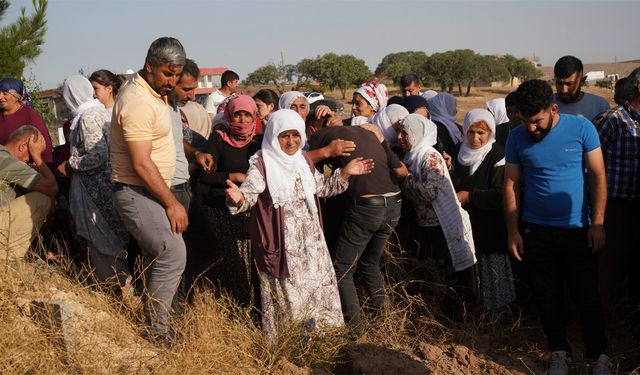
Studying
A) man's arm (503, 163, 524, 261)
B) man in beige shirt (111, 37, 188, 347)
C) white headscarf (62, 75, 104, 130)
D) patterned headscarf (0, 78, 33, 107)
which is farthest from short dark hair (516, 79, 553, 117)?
patterned headscarf (0, 78, 33, 107)

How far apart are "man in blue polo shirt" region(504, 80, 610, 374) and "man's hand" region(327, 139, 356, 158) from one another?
1024 millimetres

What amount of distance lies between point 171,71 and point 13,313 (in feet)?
5.55

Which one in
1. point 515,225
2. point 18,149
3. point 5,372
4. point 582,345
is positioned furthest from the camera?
point 18,149

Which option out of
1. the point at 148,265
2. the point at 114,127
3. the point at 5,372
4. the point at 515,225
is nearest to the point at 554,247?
the point at 515,225

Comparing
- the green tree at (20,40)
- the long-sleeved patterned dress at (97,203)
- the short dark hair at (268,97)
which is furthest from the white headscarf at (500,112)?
the green tree at (20,40)

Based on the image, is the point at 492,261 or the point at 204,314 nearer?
the point at 204,314

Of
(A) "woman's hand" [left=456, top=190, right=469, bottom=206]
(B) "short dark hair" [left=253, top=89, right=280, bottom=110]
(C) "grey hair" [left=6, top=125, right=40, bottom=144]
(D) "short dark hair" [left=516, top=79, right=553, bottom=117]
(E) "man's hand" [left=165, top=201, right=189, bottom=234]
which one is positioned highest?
(B) "short dark hair" [left=253, top=89, right=280, bottom=110]

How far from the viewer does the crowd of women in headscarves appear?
399cm

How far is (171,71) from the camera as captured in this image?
11.6ft

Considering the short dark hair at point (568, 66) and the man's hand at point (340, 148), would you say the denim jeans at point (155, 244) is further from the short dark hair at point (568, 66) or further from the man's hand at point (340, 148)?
the short dark hair at point (568, 66)

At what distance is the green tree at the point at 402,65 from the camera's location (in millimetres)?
57088

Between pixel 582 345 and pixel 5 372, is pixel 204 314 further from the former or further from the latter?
pixel 582 345

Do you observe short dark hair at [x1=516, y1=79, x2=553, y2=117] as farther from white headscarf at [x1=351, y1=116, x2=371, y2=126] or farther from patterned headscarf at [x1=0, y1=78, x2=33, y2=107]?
patterned headscarf at [x1=0, y1=78, x2=33, y2=107]

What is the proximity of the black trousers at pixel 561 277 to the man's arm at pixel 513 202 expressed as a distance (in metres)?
0.05
